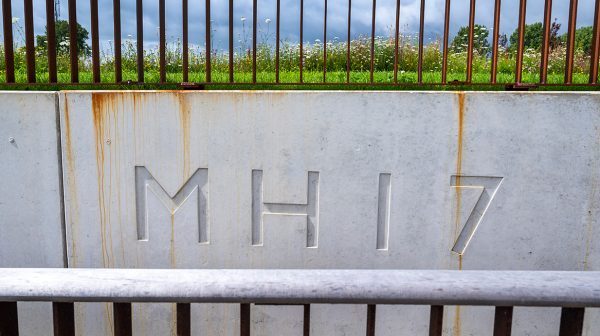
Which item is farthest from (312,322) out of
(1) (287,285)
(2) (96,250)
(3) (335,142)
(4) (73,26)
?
(4) (73,26)

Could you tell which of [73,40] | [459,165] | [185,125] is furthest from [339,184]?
[73,40]

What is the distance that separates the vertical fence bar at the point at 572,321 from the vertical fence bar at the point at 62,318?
1.36m

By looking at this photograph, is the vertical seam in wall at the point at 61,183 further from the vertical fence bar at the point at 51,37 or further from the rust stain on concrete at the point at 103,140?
the vertical fence bar at the point at 51,37

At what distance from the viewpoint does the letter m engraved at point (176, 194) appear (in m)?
2.99

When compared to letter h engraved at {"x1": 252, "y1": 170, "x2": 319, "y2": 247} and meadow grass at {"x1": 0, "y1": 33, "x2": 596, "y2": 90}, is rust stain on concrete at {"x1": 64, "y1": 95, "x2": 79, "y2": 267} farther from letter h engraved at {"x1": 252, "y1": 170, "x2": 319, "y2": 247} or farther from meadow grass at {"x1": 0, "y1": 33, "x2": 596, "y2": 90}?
meadow grass at {"x1": 0, "y1": 33, "x2": 596, "y2": 90}

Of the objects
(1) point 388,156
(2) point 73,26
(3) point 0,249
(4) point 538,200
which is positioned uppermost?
(2) point 73,26

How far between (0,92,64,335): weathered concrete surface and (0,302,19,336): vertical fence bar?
65.8 inches

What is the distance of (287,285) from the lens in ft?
4.31

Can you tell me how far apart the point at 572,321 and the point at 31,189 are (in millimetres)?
2862

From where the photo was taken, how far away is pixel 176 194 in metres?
3.01

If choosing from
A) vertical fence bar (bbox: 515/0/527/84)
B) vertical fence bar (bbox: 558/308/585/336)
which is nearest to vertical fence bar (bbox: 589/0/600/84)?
vertical fence bar (bbox: 515/0/527/84)

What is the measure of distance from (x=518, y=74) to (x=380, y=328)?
177 cm

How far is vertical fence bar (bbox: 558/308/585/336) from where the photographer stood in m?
1.40

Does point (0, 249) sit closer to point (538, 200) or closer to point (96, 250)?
point (96, 250)
